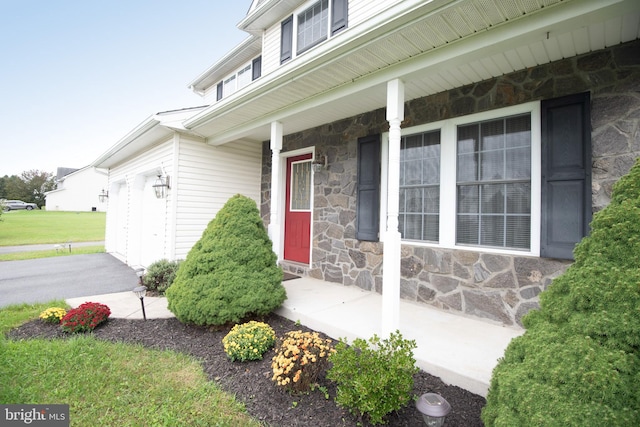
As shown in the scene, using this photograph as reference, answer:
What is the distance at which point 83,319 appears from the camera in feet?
11.3

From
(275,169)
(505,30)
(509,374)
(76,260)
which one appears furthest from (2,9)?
(509,374)

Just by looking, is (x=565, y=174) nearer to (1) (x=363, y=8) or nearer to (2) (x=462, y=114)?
(2) (x=462, y=114)

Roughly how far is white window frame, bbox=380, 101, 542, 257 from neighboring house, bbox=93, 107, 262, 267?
11.5 feet

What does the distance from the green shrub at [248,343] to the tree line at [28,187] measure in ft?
179

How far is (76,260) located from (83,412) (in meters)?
8.75

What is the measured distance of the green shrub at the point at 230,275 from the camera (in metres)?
3.35

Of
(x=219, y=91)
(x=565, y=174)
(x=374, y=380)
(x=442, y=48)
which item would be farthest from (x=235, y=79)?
(x=374, y=380)

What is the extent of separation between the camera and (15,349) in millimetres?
2918

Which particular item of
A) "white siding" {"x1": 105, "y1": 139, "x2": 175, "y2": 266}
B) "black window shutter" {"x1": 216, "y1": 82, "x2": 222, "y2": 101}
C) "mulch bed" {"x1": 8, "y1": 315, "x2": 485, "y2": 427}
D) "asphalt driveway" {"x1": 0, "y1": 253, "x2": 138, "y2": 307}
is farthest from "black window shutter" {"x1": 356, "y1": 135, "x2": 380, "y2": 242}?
"black window shutter" {"x1": 216, "y1": 82, "x2": 222, "y2": 101}

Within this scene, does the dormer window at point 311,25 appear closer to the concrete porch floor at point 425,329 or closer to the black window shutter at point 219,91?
the black window shutter at point 219,91

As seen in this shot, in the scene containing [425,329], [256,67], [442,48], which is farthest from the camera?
[256,67]

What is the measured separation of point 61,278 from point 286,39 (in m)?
7.31

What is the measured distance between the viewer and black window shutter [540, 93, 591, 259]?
2775 millimetres

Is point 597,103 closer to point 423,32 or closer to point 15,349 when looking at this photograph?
point 423,32
